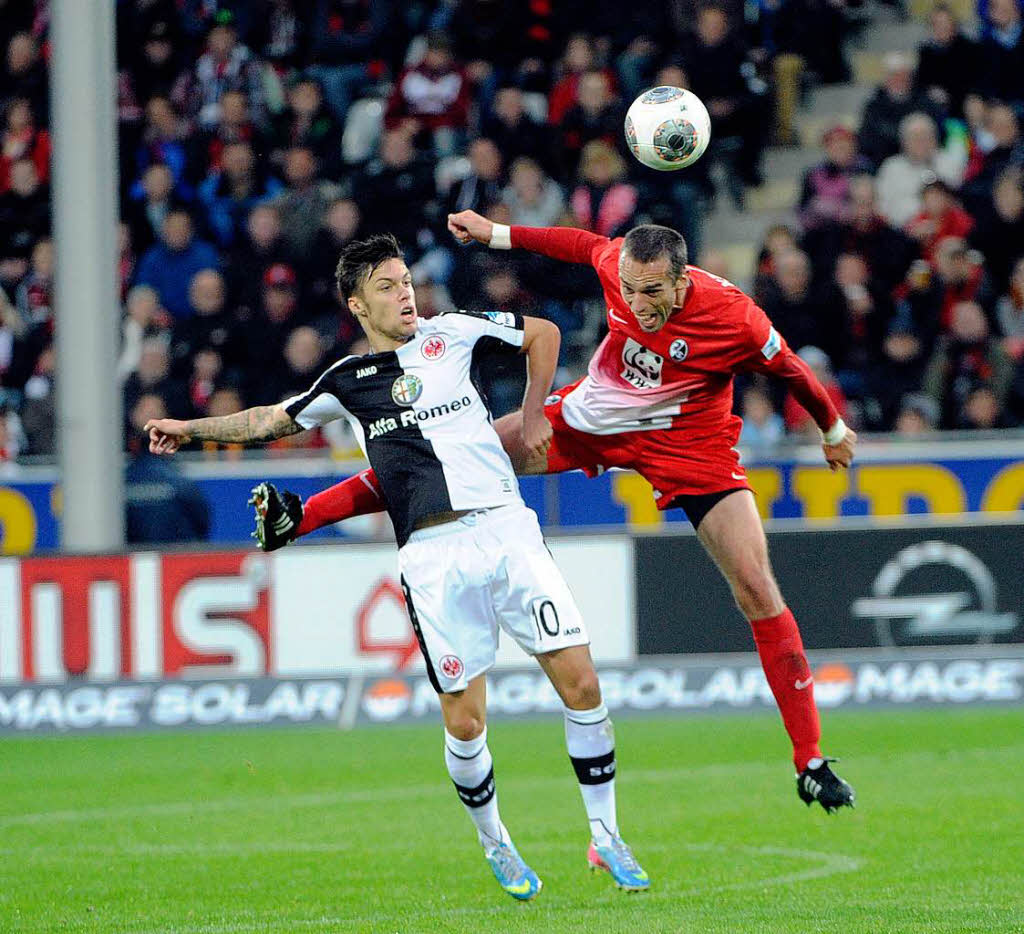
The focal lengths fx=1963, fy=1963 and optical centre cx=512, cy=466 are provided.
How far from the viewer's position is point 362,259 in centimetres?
729

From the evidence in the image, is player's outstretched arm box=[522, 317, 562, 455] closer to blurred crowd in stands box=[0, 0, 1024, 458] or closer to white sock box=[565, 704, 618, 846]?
white sock box=[565, 704, 618, 846]

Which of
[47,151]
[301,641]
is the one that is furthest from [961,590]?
[47,151]

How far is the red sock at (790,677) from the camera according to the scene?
762 cm

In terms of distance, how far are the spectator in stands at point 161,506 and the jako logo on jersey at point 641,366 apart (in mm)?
6817

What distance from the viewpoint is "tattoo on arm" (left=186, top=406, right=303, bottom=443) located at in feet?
23.9

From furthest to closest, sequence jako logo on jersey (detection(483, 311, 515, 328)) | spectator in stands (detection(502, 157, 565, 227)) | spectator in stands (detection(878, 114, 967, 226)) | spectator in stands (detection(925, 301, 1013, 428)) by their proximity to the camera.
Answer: spectator in stands (detection(878, 114, 967, 226))
spectator in stands (detection(502, 157, 565, 227))
spectator in stands (detection(925, 301, 1013, 428))
jako logo on jersey (detection(483, 311, 515, 328))

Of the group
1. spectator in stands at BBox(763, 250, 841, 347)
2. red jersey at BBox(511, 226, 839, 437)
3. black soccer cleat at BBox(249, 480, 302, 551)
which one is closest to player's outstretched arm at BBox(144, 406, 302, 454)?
black soccer cleat at BBox(249, 480, 302, 551)

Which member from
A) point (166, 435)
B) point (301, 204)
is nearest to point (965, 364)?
point (301, 204)

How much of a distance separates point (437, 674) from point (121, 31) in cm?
1279

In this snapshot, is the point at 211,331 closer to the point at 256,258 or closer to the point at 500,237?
the point at 256,258

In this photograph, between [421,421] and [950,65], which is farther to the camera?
[950,65]

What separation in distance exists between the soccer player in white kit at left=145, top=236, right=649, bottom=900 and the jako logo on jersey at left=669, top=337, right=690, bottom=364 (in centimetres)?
67

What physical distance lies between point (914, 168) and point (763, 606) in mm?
8714

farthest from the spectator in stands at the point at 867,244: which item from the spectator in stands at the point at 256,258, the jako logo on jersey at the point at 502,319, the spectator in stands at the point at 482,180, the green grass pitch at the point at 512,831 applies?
the jako logo on jersey at the point at 502,319
